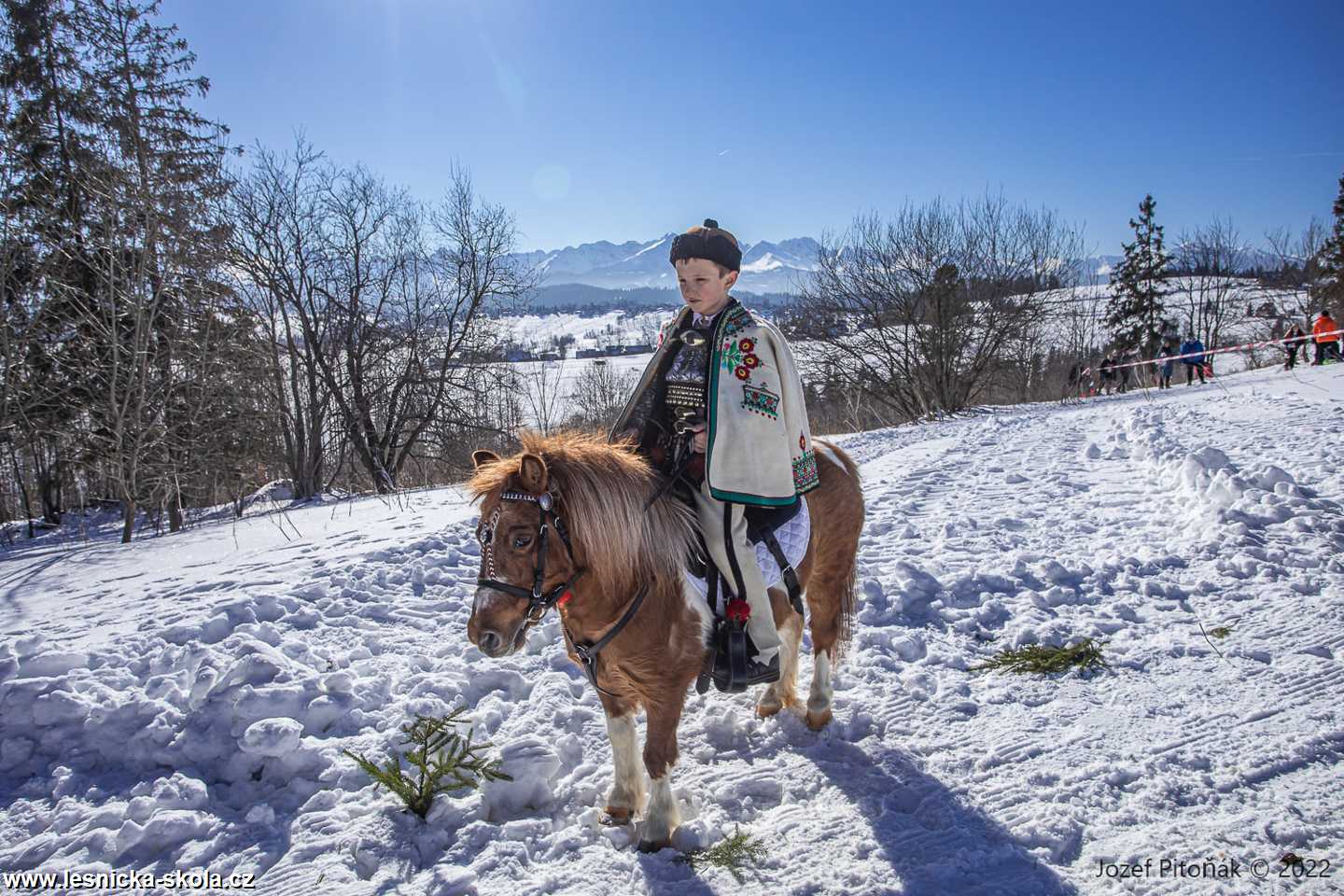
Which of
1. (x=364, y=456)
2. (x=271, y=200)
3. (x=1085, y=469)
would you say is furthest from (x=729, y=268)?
(x=271, y=200)

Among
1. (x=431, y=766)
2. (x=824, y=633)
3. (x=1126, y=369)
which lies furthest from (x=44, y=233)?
(x=1126, y=369)

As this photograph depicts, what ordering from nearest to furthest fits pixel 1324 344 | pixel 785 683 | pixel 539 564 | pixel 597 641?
pixel 539 564
pixel 597 641
pixel 785 683
pixel 1324 344

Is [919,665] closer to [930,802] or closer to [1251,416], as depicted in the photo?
[930,802]

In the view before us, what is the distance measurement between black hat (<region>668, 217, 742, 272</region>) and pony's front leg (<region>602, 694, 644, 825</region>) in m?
Answer: 2.03

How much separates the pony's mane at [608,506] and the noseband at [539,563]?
0.05 m

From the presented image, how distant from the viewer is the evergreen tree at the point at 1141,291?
37406mm

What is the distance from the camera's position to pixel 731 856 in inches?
105

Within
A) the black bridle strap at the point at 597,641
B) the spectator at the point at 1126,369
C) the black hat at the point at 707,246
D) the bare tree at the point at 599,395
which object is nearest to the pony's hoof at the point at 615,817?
the black bridle strap at the point at 597,641

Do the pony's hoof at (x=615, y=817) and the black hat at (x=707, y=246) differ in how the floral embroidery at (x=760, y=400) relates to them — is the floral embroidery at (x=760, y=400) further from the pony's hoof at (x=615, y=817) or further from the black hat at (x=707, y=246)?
the pony's hoof at (x=615, y=817)

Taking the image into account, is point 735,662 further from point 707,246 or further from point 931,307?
point 931,307

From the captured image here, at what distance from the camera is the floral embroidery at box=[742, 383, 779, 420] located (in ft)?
9.28

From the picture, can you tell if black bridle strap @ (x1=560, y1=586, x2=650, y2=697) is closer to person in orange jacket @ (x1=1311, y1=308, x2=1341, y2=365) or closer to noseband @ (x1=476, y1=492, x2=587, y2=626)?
noseband @ (x1=476, y1=492, x2=587, y2=626)

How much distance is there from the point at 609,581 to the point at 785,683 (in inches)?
66.8

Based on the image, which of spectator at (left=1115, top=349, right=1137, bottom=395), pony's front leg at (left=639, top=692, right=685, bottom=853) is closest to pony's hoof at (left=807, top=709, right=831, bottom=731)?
pony's front leg at (left=639, top=692, right=685, bottom=853)
